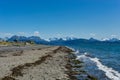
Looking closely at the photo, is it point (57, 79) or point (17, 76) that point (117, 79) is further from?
point (17, 76)

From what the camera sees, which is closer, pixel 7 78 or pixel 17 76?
pixel 7 78

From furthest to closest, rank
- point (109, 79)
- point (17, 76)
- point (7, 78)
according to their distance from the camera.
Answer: point (109, 79), point (17, 76), point (7, 78)

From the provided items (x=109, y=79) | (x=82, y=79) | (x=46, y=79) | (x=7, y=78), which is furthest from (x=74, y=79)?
(x=7, y=78)

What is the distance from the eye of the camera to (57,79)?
936 inches

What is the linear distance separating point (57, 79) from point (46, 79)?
108 centimetres

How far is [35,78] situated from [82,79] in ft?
16.3

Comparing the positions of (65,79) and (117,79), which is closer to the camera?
(65,79)

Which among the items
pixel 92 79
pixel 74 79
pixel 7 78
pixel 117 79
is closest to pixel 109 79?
pixel 117 79

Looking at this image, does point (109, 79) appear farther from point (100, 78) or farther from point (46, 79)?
point (46, 79)

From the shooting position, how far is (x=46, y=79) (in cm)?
2347

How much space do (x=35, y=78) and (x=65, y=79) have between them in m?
2.88

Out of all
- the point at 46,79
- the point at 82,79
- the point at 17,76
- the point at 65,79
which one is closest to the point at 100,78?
the point at 82,79

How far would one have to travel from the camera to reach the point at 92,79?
25609mm

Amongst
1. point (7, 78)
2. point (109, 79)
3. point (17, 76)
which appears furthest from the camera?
point (109, 79)
